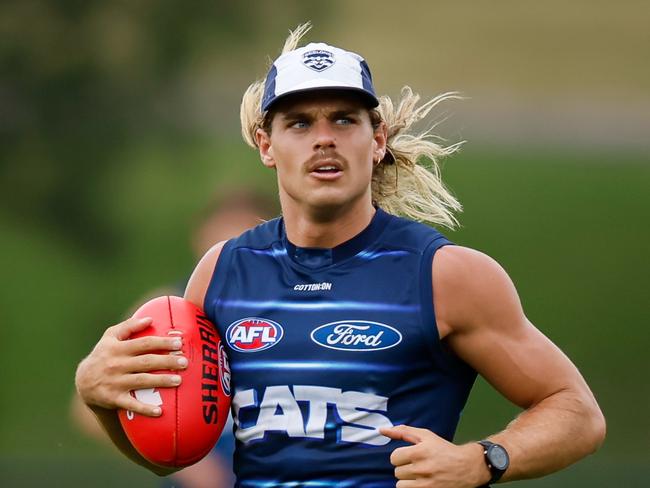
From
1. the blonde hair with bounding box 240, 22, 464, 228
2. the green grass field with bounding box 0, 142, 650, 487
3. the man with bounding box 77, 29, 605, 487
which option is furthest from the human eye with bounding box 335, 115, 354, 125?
the green grass field with bounding box 0, 142, 650, 487

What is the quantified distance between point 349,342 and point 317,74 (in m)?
0.73

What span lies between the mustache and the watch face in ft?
2.73

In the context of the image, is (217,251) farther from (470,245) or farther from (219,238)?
(470,245)

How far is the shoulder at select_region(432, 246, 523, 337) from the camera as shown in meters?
3.07

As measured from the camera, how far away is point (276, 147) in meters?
3.34

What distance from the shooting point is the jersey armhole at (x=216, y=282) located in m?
3.41

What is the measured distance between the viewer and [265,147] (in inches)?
139

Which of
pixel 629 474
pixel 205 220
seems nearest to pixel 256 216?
pixel 205 220

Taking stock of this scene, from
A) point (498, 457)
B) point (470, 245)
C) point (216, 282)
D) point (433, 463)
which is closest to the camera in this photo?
point (433, 463)

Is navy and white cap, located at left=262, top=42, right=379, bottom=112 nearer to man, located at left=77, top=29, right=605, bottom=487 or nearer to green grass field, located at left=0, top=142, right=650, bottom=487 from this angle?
man, located at left=77, top=29, right=605, bottom=487

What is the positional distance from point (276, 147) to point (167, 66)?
10.1 meters

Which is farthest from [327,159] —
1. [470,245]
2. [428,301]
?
[470,245]

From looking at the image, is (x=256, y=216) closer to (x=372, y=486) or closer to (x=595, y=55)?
(x=372, y=486)

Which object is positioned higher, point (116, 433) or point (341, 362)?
point (341, 362)
